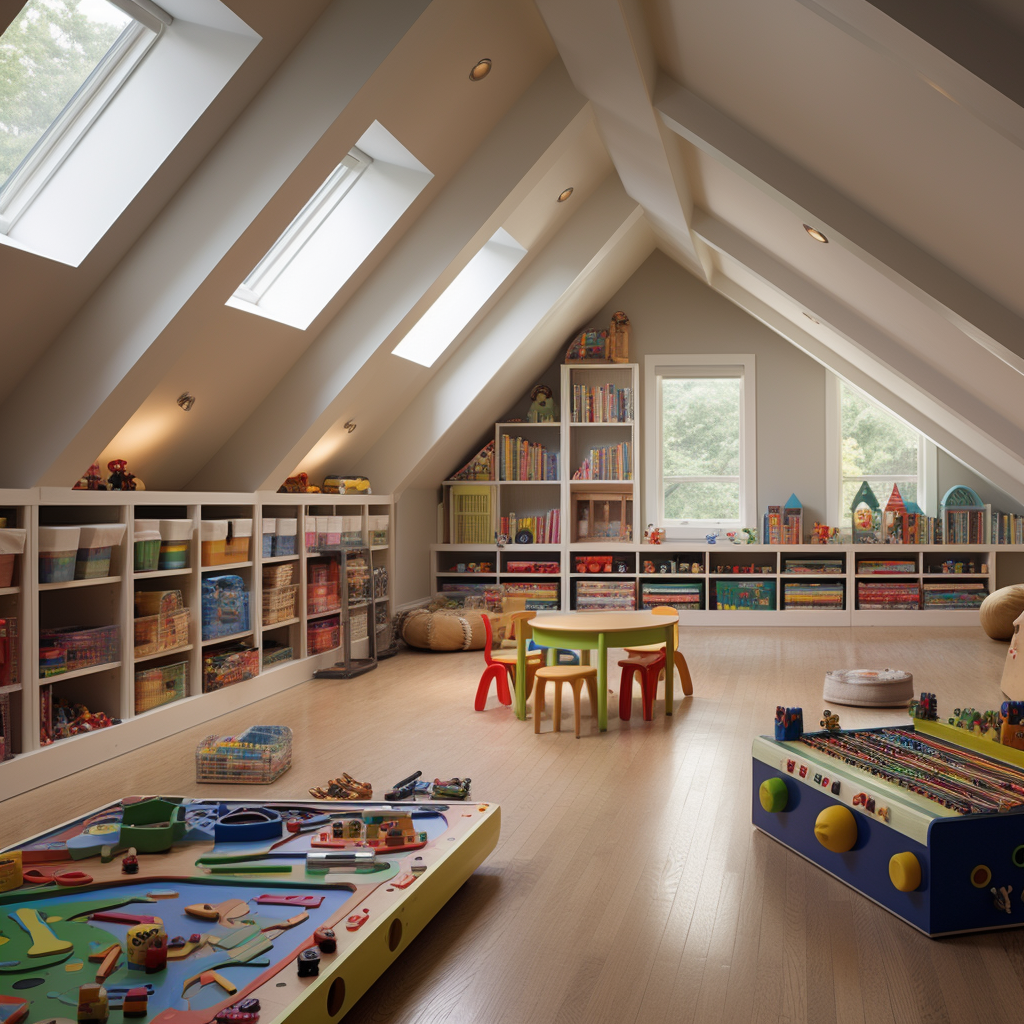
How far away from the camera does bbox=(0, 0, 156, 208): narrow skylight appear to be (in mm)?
3260

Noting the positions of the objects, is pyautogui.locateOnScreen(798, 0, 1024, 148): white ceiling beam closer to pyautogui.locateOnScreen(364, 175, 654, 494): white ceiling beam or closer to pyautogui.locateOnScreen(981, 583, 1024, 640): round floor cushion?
pyautogui.locateOnScreen(364, 175, 654, 494): white ceiling beam

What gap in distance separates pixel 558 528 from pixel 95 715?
524cm

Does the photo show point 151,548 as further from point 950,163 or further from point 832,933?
point 950,163

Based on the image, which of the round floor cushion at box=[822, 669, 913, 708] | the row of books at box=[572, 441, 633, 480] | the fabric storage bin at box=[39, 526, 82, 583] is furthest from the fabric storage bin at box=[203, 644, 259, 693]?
the row of books at box=[572, 441, 633, 480]

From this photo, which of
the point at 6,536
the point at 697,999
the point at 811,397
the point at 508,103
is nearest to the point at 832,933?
the point at 697,999

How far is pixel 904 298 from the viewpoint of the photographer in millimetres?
3977

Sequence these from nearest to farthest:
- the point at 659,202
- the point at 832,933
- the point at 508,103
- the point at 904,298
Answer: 1. the point at 832,933
2. the point at 904,298
3. the point at 508,103
4. the point at 659,202

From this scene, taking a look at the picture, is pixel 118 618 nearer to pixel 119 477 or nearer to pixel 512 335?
pixel 119 477

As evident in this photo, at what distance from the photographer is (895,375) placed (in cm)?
576

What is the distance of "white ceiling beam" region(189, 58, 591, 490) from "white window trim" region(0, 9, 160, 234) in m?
1.98

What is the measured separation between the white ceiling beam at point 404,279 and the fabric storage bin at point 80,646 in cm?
159

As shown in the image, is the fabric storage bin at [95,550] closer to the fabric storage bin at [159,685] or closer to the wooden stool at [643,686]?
the fabric storage bin at [159,685]

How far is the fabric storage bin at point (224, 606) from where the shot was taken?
16.6ft

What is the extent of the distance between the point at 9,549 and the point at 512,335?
14.1 feet
